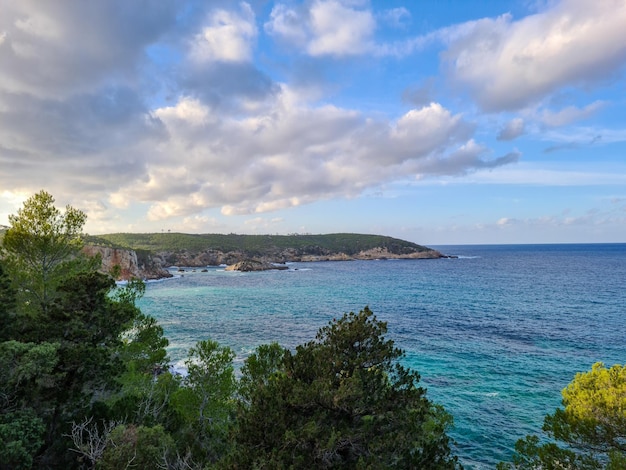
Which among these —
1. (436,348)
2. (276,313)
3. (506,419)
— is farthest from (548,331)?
(276,313)

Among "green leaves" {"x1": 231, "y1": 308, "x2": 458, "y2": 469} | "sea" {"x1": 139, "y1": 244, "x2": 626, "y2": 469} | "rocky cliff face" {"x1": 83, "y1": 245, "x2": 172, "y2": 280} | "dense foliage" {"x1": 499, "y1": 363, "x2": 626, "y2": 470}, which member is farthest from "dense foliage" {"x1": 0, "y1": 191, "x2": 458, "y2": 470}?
"rocky cliff face" {"x1": 83, "y1": 245, "x2": 172, "y2": 280}

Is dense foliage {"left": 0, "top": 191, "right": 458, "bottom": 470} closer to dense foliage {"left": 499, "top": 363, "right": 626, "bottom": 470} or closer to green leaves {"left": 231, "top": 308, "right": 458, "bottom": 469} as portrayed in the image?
green leaves {"left": 231, "top": 308, "right": 458, "bottom": 469}

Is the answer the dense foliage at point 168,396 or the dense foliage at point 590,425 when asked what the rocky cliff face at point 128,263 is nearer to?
the dense foliage at point 168,396

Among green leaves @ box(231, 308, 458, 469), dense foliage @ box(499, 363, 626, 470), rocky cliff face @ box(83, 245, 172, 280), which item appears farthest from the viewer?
rocky cliff face @ box(83, 245, 172, 280)

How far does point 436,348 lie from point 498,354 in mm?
7535

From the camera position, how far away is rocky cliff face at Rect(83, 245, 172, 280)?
11951 cm

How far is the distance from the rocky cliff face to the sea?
18536 millimetres

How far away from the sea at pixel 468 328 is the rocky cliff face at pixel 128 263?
18536 millimetres

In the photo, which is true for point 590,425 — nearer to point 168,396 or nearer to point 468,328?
point 168,396

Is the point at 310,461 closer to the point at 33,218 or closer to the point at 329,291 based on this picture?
the point at 33,218

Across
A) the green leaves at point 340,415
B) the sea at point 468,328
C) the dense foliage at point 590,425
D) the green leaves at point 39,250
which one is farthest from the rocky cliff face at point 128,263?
the dense foliage at point 590,425

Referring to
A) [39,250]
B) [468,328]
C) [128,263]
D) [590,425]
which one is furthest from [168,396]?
[128,263]

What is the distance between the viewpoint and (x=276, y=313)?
240 feet

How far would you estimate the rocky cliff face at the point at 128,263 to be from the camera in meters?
120
